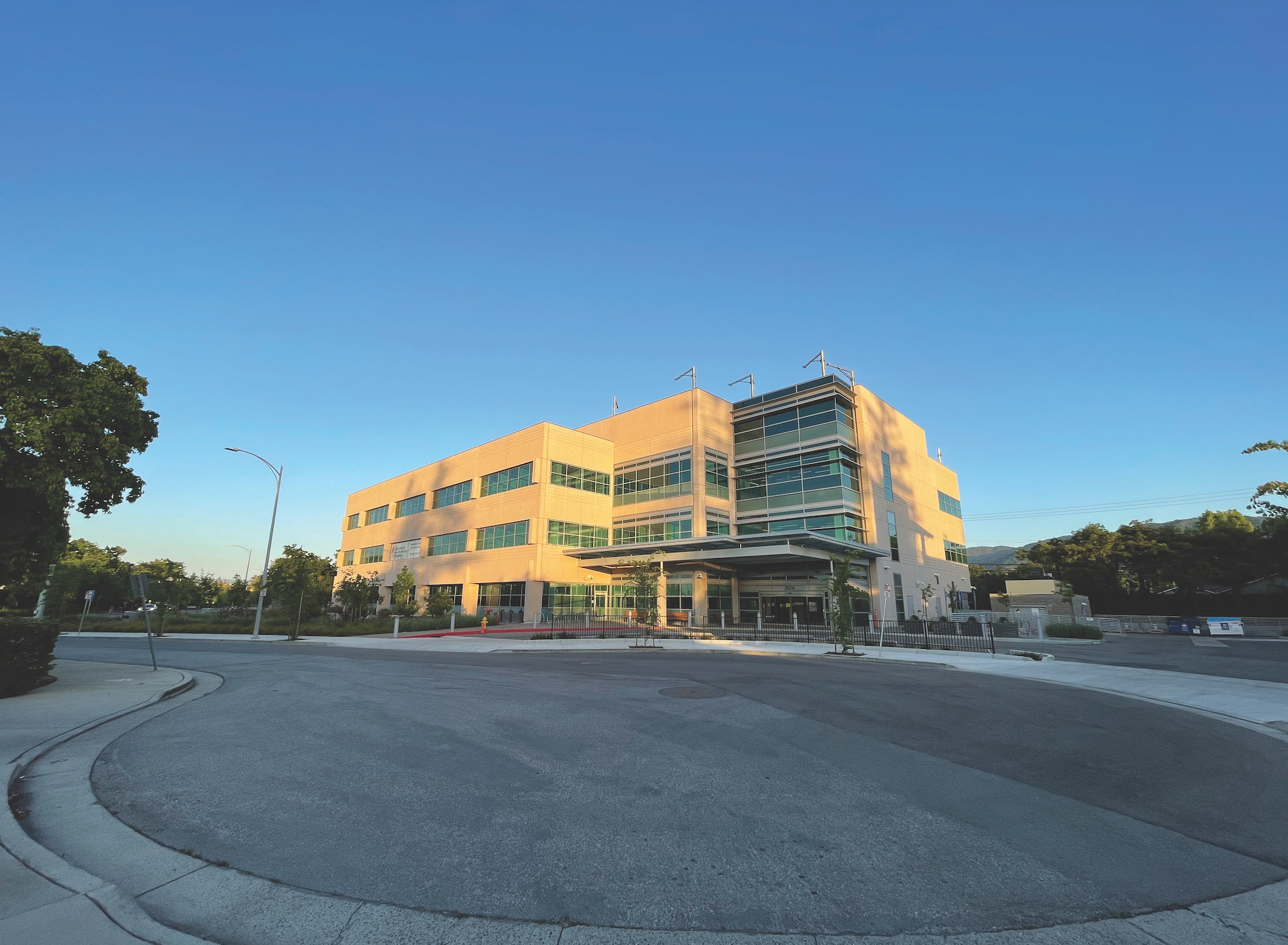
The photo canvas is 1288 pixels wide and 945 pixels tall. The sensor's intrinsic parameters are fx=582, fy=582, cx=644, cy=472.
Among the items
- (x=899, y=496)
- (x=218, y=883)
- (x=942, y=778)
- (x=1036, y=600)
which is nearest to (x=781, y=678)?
(x=942, y=778)

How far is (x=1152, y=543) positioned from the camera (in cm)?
6181

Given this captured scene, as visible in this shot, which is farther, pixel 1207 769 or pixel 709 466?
pixel 709 466

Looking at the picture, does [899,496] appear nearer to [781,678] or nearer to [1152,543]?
[1152,543]

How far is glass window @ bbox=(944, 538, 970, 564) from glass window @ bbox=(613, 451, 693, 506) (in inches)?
1257

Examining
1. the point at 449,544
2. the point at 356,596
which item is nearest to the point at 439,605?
the point at 356,596

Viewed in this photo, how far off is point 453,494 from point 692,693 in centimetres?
5242

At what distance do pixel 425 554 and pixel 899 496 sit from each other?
4795 cm

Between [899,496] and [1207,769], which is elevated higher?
[899,496]

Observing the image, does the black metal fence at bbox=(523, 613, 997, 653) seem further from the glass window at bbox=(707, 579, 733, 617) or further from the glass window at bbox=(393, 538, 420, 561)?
the glass window at bbox=(393, 538, 420, 561)

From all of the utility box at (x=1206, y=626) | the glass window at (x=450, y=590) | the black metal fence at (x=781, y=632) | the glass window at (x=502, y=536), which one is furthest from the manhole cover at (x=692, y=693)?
the utility box at (x=1206, y=626)

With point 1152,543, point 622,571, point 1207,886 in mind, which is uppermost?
point 1152,543

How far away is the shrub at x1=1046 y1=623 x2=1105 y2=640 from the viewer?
34.5m

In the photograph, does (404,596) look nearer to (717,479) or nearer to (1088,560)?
(717,479)

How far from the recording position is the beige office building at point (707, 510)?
148 ft
